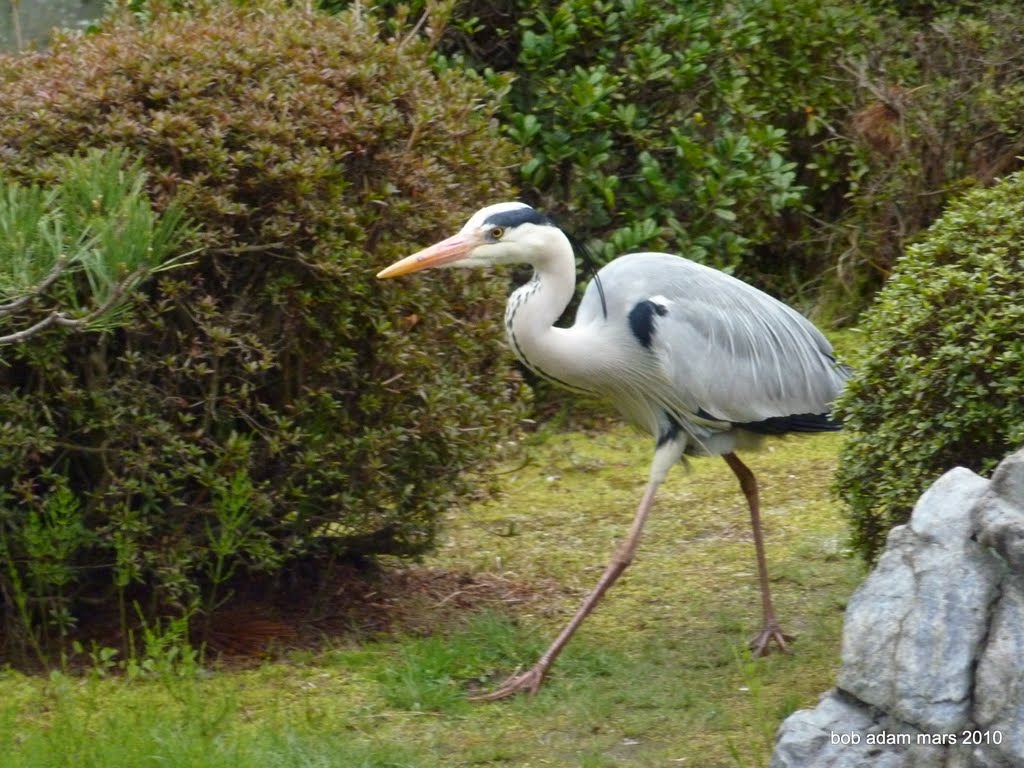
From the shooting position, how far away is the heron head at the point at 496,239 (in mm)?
5621

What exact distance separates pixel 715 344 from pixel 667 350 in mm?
219

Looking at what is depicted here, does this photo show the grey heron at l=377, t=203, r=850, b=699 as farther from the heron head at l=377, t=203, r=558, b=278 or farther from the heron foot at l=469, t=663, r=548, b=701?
the heron foot at l=469, t=663, r=548, b=701

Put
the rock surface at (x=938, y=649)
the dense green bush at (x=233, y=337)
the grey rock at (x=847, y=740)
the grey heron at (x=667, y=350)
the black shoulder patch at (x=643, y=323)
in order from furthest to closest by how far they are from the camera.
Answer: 1. the black shoulder patch at (x=643, y=323)
2. the grey heron at (x=667, y=350)
3. the dense green bush at (x=233, y=337)
4. the grey rock at (x=847, y=740)
5. the rock surface at (x=938, y=649)

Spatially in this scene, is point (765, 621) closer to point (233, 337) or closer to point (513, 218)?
point (513, 218)

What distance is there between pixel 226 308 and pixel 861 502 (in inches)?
88.6

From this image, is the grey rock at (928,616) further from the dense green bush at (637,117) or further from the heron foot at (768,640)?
the dense green bush at (637,117)

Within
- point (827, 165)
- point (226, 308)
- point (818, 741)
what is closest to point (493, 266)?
point (226, 308)

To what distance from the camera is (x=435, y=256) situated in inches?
218

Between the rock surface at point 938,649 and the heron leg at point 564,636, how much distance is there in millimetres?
1552

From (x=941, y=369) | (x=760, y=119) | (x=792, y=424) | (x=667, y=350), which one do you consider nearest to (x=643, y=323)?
(x=667, y=350)

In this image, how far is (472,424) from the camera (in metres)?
5.92

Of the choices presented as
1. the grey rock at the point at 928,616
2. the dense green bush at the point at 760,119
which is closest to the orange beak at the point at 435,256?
the grey rock at the point at 928,616

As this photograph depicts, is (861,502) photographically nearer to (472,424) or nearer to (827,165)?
(472,424)

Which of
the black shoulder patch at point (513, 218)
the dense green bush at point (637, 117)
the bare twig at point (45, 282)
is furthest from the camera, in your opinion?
the dense green bush at point (637, 117)
